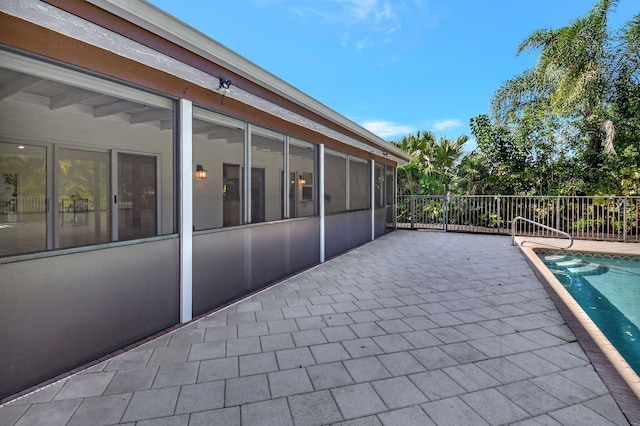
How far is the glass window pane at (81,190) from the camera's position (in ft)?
13.5

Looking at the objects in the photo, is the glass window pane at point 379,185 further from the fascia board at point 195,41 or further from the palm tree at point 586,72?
the palm tree at point 586,72

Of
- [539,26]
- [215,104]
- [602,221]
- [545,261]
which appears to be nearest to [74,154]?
[215,104]

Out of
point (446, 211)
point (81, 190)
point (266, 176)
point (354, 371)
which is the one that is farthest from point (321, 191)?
point (446, 211)

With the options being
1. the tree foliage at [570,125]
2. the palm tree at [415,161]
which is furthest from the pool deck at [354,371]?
the palm tree at [415,161]

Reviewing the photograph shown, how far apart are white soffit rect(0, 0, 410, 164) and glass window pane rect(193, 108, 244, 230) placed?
0.42 meters

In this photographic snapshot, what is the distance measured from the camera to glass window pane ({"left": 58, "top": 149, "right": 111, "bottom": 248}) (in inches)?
162

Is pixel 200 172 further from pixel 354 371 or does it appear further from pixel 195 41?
pixel 354 371

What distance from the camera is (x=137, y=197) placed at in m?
3.77

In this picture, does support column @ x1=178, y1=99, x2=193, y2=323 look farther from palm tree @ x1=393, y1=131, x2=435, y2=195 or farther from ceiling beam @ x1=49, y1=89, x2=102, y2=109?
palm tree @ x1=393, y1=131, x2=435, y2=195

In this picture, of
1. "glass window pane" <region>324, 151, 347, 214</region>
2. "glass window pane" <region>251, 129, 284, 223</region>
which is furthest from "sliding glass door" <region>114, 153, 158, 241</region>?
"glass window pane" <region>324, 151, 347, 214</region>

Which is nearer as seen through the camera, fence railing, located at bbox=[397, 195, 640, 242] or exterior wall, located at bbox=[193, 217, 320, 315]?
exterior wall, located at bbox=[193, 217, 320, 315]

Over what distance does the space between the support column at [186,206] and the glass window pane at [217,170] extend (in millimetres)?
198

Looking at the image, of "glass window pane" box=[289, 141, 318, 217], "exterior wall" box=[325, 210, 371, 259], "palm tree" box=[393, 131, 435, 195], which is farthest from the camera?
"palm tree" box=[393, 131, 435, 195]

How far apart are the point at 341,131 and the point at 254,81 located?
2951 millimetres
